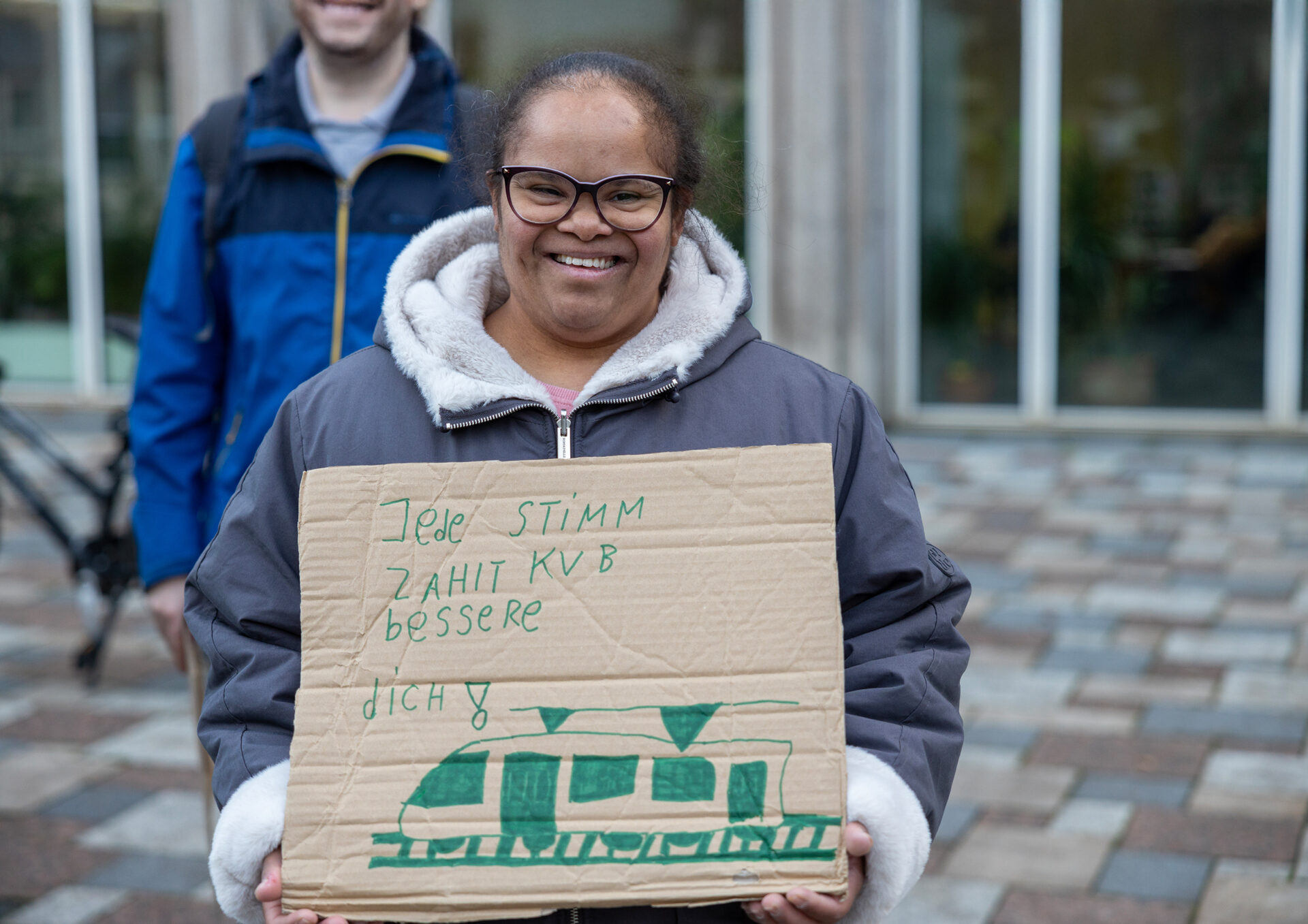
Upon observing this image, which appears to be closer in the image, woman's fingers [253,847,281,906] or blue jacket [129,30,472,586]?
woman's fingers [253,847,281,906]

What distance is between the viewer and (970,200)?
11.0 metres

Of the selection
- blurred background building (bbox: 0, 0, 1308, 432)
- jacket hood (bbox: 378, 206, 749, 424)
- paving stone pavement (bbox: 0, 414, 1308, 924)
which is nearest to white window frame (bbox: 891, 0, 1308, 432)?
blurred background building (bbox: 0, 0, 1308, 432)

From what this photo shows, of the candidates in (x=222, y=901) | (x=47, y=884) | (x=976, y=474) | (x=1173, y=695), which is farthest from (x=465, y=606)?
(x=976, y=474)

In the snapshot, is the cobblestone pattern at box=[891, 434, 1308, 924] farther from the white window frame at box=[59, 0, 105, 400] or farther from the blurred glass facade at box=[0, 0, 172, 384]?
the white window frame at box=[59, 0, 105, 400]

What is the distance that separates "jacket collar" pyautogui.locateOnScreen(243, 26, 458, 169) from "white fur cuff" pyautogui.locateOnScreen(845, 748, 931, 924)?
1.46m

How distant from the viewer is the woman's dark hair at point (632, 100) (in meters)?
1.87

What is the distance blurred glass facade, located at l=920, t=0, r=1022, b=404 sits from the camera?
10859mm

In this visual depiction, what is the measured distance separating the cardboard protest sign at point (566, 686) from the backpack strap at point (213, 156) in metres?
1.19

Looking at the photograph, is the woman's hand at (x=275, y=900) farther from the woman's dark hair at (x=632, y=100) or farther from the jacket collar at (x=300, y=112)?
the jacket collar at (x=300, y=112)

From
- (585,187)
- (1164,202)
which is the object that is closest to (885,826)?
(585,187)

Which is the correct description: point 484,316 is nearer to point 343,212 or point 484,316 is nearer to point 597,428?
point 597,428

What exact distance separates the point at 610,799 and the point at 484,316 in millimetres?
699

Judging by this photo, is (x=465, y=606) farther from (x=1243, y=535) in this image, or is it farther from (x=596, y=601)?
(x=1243, y=535)

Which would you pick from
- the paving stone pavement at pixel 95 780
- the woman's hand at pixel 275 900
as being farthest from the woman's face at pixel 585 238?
the paving stone pavement at pixel 95 780
